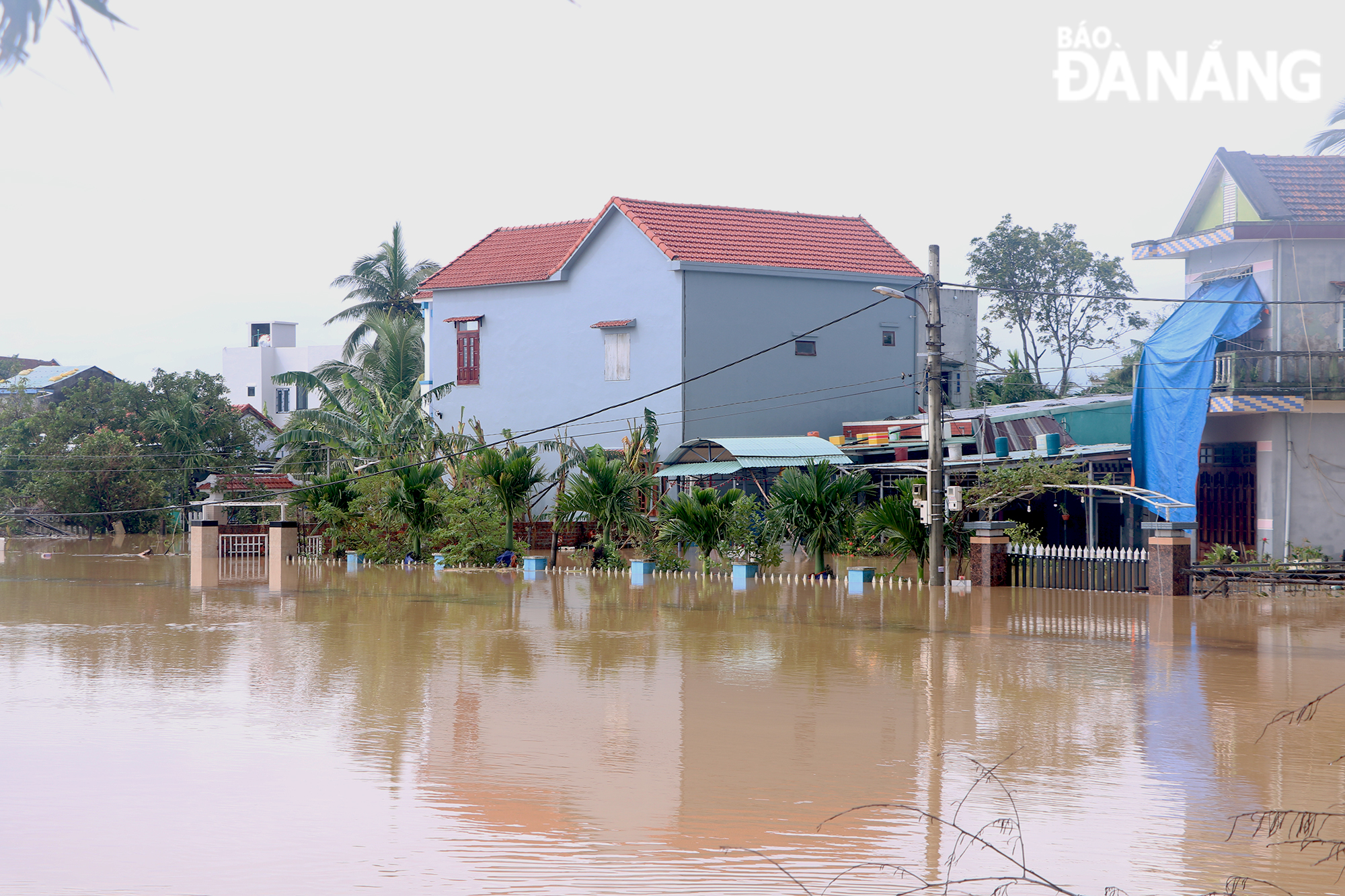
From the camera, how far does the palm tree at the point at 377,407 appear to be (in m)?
34.4

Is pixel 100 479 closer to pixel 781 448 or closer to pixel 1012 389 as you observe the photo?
pixel 781 448

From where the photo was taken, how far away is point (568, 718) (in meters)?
11.2

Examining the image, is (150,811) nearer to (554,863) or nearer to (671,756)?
(554,863)

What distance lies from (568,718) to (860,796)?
3.50 m

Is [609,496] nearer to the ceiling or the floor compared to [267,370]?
nearer to the floor

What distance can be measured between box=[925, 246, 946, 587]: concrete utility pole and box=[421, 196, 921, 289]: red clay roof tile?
10513 mm

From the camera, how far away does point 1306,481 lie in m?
24.7

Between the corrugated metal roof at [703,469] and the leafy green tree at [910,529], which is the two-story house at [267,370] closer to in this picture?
the corrugated metal roof at [703,469]

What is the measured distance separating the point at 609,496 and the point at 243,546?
14154mm

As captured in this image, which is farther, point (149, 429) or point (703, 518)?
point (149, 429)

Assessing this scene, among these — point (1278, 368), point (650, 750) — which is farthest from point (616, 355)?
point (650, 750)

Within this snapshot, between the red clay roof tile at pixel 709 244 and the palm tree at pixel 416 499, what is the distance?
6853 mm

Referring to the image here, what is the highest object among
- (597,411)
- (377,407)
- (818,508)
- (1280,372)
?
(377,407)

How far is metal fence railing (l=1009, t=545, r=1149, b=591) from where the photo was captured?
22.5 metres
